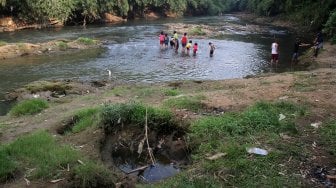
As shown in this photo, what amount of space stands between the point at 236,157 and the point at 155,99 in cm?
661

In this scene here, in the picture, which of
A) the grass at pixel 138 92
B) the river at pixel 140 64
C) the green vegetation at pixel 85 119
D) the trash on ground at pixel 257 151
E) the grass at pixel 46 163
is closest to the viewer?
the grass at pixel 46 163

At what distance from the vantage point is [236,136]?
9.34 metres

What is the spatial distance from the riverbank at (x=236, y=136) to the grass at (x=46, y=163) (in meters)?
0.07

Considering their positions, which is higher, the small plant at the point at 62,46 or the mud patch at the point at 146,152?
the mud patch at the point at 146,152

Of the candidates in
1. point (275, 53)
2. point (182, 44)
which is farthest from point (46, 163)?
point (182, 44)

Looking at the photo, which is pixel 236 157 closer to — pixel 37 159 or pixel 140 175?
pixel 140 175

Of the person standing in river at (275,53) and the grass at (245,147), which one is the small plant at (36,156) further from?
the person standing in river at (275,53)

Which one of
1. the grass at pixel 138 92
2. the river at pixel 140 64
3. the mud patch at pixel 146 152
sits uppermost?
the mud patch at pixel 146 152

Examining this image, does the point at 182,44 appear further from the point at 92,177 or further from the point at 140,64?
the point at 92,177

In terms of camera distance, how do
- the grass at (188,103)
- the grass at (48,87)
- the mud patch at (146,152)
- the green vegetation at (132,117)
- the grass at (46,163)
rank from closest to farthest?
the grass at (46,163)
the mud patch at (146,152)
the green vegetation at (132,117)
the grass at (188,103)
the grass at (48,87)

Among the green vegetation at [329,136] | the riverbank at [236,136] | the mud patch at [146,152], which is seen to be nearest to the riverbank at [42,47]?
the riverbank at [236,136]

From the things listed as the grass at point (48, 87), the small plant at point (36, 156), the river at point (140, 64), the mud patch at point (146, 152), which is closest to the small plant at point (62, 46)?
the river at point (140, 64)

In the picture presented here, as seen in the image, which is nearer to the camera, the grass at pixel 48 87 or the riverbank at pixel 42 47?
the grass at pixel 48 87

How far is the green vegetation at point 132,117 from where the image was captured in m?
10.3
